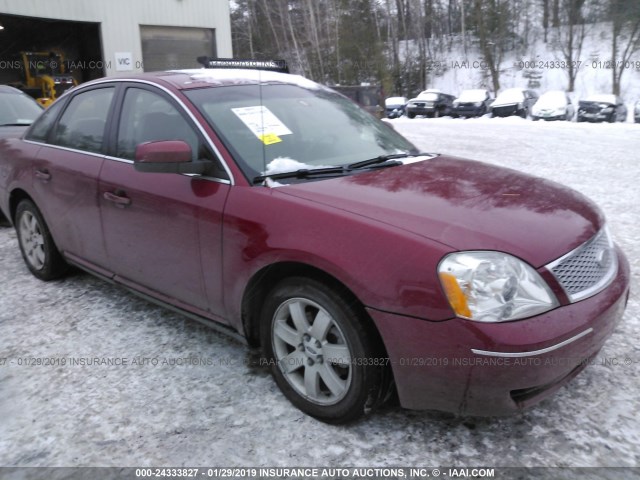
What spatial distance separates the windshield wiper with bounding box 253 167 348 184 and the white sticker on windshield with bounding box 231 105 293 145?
28 centimetres

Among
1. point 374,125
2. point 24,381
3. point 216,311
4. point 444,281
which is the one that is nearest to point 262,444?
point 216,311

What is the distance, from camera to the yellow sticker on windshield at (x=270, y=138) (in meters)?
2.96

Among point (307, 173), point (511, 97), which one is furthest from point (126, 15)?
point (307, 173)

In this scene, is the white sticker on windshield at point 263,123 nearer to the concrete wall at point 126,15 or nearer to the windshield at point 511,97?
the concrete wall at point 126,15

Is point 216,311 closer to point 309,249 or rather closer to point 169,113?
point 309,249

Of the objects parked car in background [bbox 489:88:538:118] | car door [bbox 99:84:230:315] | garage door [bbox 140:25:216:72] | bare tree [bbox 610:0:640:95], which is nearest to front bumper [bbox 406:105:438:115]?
parked car in background [bbox 489:88:538:118]

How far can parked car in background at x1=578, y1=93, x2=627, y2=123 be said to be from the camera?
65.1 ft

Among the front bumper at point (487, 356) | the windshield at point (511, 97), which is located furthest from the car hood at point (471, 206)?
the windshield at point (511, 97)

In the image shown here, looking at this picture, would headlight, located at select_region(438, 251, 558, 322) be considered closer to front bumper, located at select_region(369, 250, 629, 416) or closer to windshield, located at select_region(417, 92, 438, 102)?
front bumper, located at select_region(369, 250, 629, 416)

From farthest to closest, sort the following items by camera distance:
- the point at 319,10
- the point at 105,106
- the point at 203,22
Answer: the point at 319,10 → the point at 203,22 → the point at 105,106

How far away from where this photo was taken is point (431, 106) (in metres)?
26.4

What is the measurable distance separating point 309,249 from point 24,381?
1895 millimetres

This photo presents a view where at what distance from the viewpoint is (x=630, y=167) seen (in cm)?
904

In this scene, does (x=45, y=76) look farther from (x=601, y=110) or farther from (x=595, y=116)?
(x=601, y=110)
